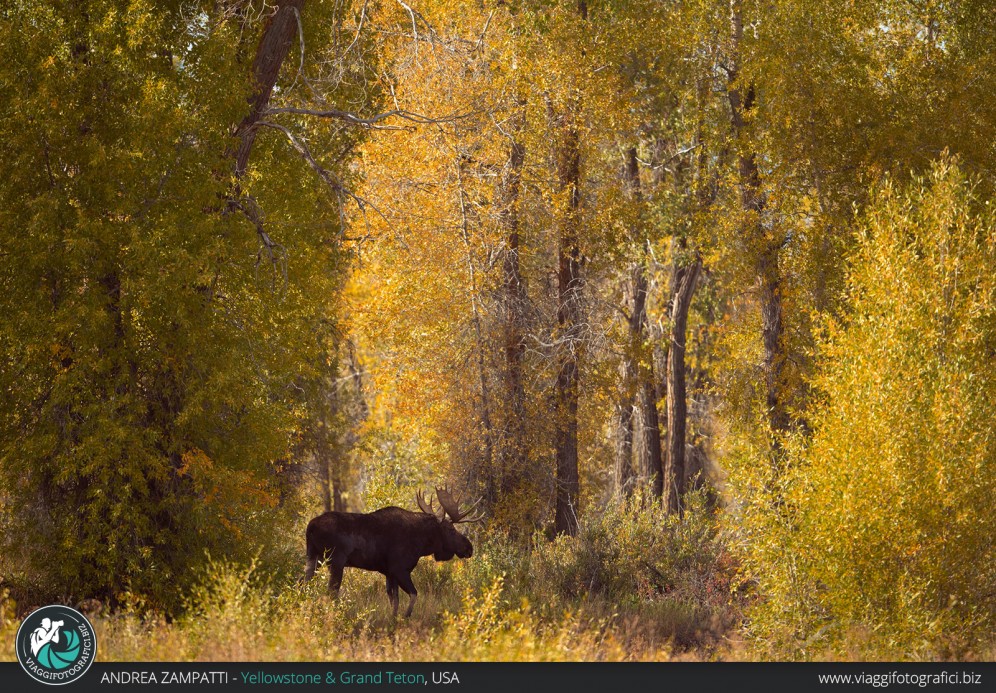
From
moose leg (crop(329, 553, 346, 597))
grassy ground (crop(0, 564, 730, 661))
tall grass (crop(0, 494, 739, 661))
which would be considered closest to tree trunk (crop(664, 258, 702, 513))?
tall grass (crop(0, 494, 739, 661))

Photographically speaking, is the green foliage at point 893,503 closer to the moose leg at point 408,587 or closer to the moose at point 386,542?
the moose at point 386,542

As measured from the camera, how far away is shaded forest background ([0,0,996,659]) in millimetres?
13797

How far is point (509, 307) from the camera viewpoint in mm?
21938

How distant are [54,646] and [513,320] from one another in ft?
41.0

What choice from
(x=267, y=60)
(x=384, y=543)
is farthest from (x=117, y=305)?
(x=384, y=543)

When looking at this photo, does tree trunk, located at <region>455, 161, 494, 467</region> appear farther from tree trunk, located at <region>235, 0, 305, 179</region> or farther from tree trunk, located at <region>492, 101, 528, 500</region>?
tree trunk, located at <region>235, 0, 305, 179</region>

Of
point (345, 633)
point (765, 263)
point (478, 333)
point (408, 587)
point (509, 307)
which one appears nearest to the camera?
point (345, 633)

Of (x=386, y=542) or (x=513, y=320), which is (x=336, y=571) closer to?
(x=386, y=542)

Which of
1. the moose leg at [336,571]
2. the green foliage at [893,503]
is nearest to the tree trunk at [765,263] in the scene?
the green foliage at [893,503]

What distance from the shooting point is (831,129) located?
2089 cm

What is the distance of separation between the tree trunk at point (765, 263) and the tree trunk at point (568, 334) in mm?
3313

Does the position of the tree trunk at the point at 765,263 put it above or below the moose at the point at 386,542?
above

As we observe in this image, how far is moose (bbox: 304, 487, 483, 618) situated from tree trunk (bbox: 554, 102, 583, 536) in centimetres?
618

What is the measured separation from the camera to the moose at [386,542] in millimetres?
14875
